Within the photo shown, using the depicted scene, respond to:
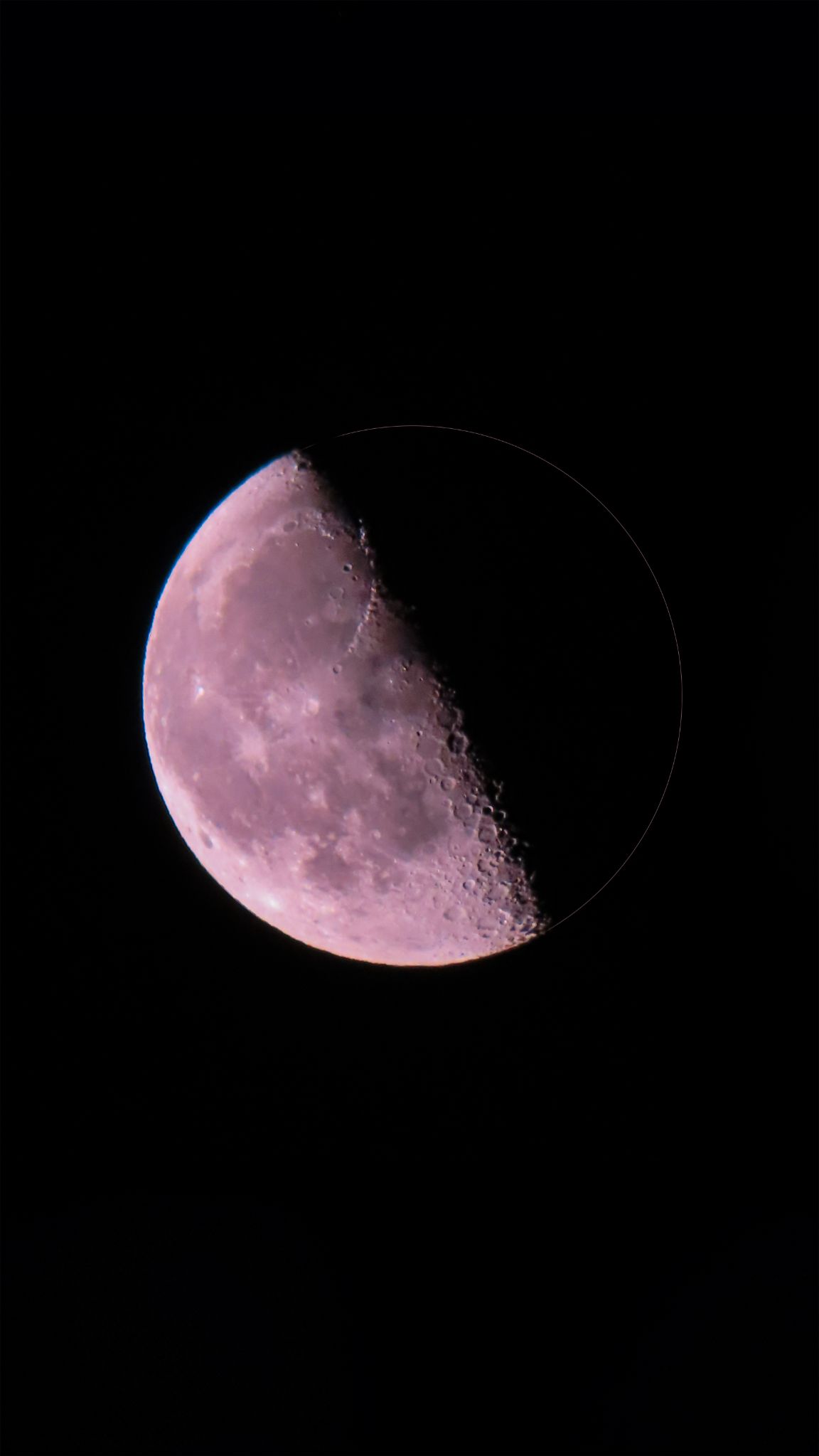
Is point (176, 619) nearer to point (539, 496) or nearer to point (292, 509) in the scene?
point (292, 509)

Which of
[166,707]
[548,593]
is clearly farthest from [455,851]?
[166,707]

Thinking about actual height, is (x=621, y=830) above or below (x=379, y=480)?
below

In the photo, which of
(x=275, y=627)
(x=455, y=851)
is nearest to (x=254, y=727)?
(x=275, y=627)

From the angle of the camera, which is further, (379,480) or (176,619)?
(176,619)

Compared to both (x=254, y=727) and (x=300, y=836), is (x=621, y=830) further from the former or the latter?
(x=254, y=727)

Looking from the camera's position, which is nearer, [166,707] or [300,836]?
[300,836]

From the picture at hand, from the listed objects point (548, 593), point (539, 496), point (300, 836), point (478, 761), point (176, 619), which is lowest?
point (300, 836)
